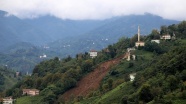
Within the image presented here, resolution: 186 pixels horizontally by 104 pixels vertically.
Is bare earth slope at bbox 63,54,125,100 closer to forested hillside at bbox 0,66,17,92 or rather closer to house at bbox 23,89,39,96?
A: house at bbox 23,89,39,96

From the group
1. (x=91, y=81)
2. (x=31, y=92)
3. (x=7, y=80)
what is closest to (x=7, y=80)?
(x=7, y=80)

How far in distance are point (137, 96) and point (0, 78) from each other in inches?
3921

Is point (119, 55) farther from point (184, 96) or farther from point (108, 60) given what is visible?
point (184, 96)

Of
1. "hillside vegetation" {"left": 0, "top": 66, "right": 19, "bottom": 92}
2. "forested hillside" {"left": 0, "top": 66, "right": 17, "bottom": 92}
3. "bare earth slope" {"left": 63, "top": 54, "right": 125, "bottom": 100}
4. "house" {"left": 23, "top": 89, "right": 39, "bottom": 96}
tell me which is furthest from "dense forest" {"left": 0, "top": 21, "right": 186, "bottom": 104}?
"hillside vegetation" {"left": 0, "top": 66, "right": 19, "bottom": 92}

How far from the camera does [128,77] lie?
65.8 metres

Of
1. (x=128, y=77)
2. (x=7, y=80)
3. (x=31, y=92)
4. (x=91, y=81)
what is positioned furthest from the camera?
(x=7, y=80)

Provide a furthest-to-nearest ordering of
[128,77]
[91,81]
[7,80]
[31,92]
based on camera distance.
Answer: [7,80] < [31,92] < [91,81] < [128,77]

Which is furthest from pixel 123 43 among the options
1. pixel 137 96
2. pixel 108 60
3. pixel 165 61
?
pixel 137 96

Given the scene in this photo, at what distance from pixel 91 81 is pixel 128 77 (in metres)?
16.5

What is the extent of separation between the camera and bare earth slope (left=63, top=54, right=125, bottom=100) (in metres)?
77.7

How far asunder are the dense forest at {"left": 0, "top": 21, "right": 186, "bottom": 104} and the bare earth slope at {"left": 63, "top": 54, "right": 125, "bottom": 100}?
3.78 feet

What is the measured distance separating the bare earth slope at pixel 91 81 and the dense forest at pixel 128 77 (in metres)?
1.15

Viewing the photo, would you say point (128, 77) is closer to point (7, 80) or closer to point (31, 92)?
point (31, 92)

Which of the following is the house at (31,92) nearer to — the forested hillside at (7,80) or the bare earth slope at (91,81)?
the bare earth slope at (91,81)
